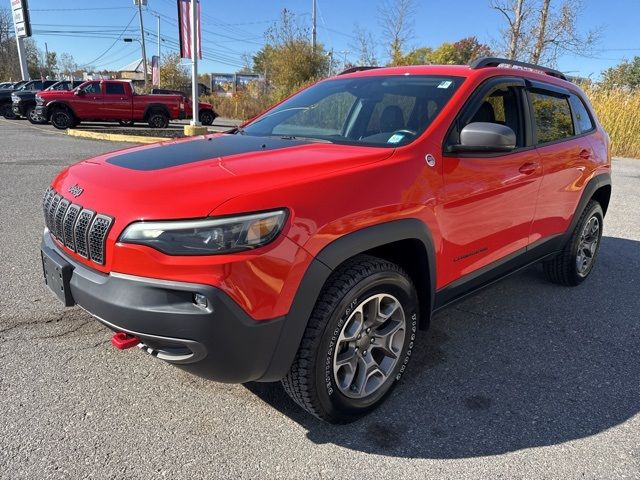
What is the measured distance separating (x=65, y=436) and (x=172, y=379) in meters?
0.61

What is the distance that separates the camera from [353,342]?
95.4 inches

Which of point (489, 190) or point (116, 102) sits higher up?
point (489, 190)

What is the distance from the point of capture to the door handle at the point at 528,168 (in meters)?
3.23

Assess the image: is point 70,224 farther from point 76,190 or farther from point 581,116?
point 581,116

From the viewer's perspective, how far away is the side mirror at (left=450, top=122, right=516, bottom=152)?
2658 millimetres

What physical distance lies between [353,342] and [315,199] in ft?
2.60

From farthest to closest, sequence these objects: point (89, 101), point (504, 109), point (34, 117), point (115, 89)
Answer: point (34, 117) < point (115, 89) < point (89, 101) < point (504, 109)

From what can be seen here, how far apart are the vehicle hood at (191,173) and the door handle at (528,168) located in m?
1.20

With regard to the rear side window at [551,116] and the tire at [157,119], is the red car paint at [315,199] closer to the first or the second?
the rear side window at [551,116]

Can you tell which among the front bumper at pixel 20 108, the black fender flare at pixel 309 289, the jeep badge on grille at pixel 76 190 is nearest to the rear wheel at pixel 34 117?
the front bumper at pixel 20 108

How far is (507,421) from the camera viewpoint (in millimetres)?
2539

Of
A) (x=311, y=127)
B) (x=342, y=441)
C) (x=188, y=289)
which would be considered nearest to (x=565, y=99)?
(x=311, y=127)

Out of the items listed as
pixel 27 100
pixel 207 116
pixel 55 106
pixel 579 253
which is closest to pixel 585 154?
pixel 579 253

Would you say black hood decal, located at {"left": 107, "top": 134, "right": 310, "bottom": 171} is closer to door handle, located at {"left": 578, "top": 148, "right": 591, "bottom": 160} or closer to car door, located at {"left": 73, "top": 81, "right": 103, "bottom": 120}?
door handle, located at {"left": 578, "top": 148, "right": 591, "bottom": 160}
